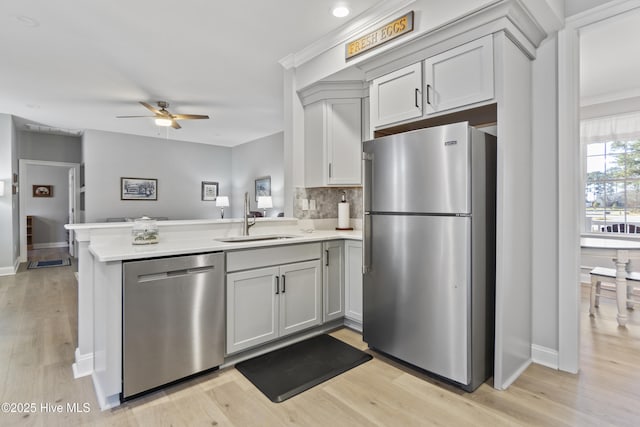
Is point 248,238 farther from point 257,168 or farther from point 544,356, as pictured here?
point 257,168

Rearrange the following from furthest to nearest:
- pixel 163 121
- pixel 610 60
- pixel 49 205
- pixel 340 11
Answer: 1. pixel 49 205
2. pixel 163 121
3. pixel 610 60
4. pixel 340 11

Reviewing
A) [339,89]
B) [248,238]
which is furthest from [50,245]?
[339,89]

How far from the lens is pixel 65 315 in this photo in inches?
133

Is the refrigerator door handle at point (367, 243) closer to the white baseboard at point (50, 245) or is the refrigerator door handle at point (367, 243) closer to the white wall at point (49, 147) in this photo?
the white wall at point (49, 147)

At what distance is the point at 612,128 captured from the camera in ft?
15.0

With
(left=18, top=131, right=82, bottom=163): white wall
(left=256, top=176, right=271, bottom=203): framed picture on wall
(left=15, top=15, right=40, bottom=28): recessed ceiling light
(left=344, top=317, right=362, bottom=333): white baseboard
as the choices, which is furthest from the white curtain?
(left=18, top=131, right=82, bottom=163): white wall

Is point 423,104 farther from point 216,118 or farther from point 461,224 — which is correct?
point 216,118

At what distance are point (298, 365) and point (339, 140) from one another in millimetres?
2074

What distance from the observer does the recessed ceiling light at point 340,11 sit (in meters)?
2.59

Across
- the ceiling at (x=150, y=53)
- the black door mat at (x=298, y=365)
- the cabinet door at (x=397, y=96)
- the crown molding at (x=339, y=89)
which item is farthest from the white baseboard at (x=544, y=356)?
the ceiling at (x=150, y=53)

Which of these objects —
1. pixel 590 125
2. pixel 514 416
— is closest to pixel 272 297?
pixel 514 416

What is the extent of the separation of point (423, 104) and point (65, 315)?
3913 mm

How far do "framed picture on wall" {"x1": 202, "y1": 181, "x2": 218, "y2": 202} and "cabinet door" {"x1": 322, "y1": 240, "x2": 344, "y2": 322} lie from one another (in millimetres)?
6427

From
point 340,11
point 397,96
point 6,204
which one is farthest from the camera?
point 6,204
